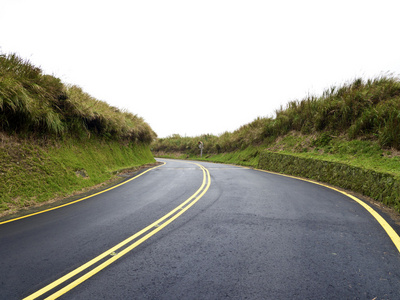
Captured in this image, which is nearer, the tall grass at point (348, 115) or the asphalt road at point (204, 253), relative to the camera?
the asphalt road at point (204, 253)

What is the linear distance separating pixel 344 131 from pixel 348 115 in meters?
0.94

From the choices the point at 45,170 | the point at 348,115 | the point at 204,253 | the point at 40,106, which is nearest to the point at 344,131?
the point at 348,115

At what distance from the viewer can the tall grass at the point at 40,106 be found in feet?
23.0

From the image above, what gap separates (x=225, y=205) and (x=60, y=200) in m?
4.91

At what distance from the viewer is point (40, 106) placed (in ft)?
27.0

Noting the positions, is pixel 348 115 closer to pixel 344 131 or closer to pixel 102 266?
pixel 344 131

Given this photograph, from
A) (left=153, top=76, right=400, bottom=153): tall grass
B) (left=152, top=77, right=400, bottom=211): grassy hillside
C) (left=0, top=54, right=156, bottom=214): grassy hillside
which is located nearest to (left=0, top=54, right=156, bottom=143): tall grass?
(left=0, top=54, right=156, bottom=214): grassy hillside

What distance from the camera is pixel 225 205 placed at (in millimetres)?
6020

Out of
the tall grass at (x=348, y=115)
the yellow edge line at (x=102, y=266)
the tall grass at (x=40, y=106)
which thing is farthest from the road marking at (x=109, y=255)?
the tall grass at (x=348, y=115)

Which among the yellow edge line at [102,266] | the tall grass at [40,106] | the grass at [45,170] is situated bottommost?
the yellow edge line at [102,266]

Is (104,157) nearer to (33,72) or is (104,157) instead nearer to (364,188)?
(33,72)

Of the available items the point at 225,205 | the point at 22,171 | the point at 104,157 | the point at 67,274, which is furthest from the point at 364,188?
the point at 104,157

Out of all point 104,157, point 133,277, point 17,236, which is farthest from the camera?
point 104,157

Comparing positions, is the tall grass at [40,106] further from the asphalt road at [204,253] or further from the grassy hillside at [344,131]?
the grassy hillside at [344,131]
